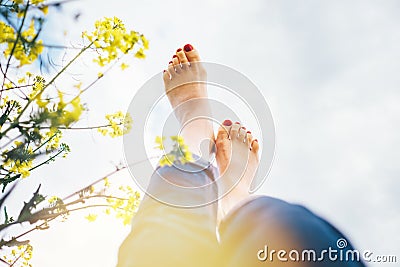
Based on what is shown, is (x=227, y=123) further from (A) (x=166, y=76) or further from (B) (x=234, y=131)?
(A) (x=166, y=76)

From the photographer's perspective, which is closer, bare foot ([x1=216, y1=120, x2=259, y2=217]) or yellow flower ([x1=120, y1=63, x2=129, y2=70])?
yellow flower ([x1=120, y1=63, x2=129, y2=70])

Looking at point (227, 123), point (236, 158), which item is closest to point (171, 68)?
point (227, 123)

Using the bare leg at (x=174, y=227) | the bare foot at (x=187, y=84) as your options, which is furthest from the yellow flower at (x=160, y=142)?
the bare foot at (x=187, y=84)

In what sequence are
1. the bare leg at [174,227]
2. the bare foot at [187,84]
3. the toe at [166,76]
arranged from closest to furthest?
1. the bare leg at [174,227]
2. the bare foot at [187,84]
3. the toe at [166,76]

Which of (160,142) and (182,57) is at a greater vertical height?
(182,57)

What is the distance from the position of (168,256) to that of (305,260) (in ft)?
0.65

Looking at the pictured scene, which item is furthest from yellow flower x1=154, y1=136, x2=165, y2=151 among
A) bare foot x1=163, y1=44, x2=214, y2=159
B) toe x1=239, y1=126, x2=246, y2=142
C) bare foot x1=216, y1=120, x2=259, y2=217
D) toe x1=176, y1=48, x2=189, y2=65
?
toe x1=239, y1=126, x2=246, y2=142

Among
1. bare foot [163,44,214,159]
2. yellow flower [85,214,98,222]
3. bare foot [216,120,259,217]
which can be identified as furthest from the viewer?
bare foot [163,44,214,159]

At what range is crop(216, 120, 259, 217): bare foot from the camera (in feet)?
4.99

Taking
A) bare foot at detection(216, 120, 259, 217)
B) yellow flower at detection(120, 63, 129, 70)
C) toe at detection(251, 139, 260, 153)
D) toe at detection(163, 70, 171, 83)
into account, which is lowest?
yellow flower at detection(120, 63, 129, 70)

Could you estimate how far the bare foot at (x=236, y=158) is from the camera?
152 centimetres

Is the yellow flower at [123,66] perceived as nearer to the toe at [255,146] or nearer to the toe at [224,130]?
the toe at [224,130]

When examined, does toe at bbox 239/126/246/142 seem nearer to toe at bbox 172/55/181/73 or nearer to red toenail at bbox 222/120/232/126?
red toenail at bbox 222/120/232/126

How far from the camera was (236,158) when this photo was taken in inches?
70.0
